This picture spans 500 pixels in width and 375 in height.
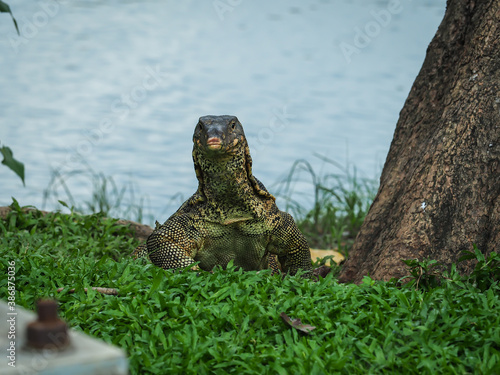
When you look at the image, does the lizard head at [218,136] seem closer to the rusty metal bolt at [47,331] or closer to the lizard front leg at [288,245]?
the lizard front leg at [288,245]

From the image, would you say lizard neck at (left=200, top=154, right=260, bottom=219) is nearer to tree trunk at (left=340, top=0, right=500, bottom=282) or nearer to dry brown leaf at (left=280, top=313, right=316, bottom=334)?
tree trunk at (left=340, top=0, right=500, bottom=282)

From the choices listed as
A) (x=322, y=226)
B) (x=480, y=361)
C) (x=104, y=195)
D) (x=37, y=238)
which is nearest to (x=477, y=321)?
(x=480, y=361)

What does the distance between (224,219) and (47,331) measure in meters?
2.44

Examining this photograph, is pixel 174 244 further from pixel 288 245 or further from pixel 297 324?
pixel 297 324

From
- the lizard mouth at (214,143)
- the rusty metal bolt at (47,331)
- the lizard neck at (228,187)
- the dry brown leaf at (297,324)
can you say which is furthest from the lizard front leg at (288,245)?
the rusty metal bolt at (47,331)

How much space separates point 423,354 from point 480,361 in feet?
0.73

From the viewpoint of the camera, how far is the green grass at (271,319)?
8.69ft

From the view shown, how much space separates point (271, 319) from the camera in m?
3.03

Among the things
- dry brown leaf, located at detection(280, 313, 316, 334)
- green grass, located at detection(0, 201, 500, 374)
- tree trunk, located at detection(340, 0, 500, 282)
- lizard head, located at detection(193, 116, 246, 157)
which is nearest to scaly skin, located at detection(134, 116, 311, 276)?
lizard head, located at detection(193, 116, 246, 157)

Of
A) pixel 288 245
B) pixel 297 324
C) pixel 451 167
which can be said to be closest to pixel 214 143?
pixel 288 245

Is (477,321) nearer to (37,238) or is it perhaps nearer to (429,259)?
(429,259)

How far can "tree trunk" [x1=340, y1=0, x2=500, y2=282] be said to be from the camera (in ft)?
11.9

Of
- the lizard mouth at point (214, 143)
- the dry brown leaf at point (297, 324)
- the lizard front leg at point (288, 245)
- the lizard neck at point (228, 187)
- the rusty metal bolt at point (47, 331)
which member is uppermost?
the lizard mouth at point (214, 143)

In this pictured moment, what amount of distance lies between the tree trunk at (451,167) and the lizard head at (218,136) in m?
1.08
